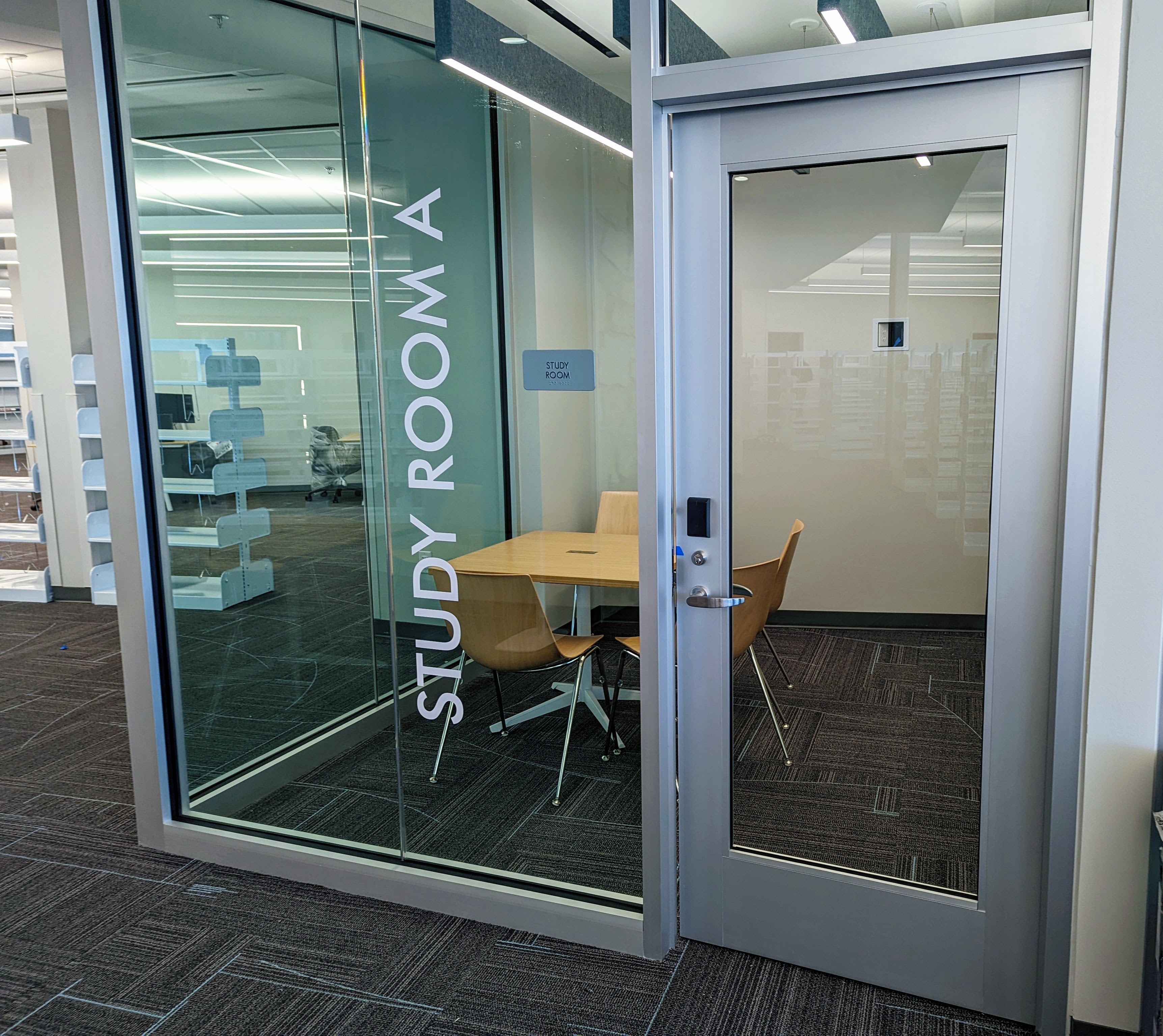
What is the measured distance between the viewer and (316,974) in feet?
8.13

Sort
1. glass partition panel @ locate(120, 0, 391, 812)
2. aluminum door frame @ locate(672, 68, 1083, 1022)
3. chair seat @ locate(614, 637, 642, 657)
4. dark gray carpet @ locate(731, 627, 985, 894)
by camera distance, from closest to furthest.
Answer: aluminum door frame @ locate(672, 68, 1083, 1022), dark gray carpet @ locate(731, 627, 985, 894), chair seat @ locate(614, 637, 642, 657), glass partition panel @ locate(120, 0, 391, 812)

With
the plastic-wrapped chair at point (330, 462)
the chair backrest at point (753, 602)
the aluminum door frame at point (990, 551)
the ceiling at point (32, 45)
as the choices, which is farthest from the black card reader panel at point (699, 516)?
the ceiling at point (32, 45)

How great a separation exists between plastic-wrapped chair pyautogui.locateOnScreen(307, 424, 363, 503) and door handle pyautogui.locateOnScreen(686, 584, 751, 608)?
1.12 meters

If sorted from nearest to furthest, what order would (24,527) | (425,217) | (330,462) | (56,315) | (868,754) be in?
(868,754) < (425,217) < (330,462) < (56,315) < (24,527)

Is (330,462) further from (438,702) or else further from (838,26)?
(838,26)

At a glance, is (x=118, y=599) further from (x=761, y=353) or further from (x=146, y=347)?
(x=761, y=353)

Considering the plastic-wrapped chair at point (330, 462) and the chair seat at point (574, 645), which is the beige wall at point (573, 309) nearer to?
the chair seat at point (574, 645)

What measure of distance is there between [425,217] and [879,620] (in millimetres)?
1577

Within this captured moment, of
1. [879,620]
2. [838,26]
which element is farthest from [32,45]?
[879,620]

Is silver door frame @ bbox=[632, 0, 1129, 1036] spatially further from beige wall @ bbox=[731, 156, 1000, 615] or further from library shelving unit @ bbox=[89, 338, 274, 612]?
library shelving unit @ bbox=[89, 338, 274, 612]

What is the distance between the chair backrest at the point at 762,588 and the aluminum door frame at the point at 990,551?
3 cm

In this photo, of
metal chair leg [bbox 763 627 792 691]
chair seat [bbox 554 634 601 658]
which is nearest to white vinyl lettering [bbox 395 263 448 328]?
chair seat [bbox 554 634 601 658]

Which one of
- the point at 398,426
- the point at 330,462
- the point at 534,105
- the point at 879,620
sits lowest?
the point at 879,620

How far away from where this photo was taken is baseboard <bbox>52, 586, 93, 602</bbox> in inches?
259
